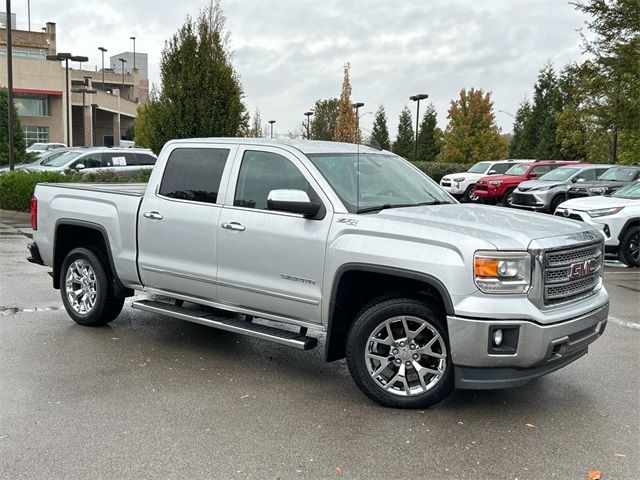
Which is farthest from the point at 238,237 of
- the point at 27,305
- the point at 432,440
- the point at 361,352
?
the point at 27,305

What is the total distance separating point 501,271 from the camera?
4.50 m

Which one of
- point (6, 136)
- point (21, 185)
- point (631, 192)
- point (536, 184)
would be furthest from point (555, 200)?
point (6, 136)

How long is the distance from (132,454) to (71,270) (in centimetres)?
Result: 355

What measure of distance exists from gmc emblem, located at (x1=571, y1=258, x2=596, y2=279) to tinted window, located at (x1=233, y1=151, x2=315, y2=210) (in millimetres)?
2094

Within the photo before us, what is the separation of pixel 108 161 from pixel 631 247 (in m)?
15.4

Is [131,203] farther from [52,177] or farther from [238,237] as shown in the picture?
[52,177]

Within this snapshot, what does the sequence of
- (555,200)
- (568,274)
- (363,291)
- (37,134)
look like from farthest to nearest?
(37,134) < (555,200) < (363,291) < (568,274)

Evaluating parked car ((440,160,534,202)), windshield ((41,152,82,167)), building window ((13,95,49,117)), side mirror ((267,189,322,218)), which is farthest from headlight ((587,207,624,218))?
building window ((13,95,49,117))

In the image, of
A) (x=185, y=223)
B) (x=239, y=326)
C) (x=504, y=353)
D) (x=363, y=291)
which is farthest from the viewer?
(x=185, y=223)

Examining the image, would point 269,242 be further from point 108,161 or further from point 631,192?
point 108,161

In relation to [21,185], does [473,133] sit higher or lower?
higher

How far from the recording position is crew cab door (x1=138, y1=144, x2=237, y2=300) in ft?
19.5

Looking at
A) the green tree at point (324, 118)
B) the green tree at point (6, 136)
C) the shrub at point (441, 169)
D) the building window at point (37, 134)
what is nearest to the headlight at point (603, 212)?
the shrub at point (441, 169)

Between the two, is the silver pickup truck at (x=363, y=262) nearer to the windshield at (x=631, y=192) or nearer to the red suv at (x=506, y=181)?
the windshield at (x=631, y=192)
